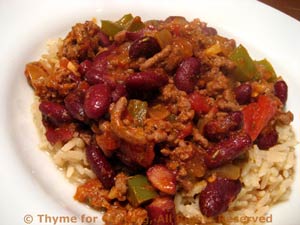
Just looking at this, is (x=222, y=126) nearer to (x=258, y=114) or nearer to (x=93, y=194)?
(x=258, y=114)

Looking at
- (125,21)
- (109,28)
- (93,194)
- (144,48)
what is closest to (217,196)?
(93,194)

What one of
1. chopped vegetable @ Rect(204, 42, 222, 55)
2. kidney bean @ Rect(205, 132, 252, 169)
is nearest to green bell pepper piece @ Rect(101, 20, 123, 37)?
chopped vegetable @ Rect(204, 42, 222, 55)

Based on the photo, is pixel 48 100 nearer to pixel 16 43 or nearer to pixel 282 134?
pixel 16 43

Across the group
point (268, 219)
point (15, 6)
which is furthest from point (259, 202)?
point (15, 6)

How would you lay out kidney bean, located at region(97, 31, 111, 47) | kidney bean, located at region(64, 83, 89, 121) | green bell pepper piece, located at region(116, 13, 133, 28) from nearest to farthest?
1. kidney bean, located at region(64, 83, 89, 121)
2. kidney bean, located at region(97, 31, 111, 47)
3. green bell pepper piece, located at region(116, 13, 133, 28)

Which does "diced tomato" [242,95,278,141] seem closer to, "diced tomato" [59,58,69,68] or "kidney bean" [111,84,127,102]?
"kidney bean" [111,84,127,102]

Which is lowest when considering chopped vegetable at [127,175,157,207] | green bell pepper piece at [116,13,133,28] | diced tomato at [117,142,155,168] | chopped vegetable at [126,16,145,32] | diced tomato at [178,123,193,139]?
chopped vegetable at [127,175,157,207]
